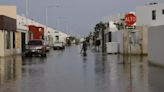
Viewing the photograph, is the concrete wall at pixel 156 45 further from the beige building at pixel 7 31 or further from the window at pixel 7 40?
the window at pixel 7 40

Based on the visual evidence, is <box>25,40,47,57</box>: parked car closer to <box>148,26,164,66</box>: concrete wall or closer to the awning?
the awning

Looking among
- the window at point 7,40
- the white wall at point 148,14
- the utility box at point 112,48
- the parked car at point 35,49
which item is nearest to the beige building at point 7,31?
the window at point 7,40

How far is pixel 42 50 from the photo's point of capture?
49.0m

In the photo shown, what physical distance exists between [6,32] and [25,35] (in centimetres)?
1738

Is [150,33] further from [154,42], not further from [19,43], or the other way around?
[19,43]

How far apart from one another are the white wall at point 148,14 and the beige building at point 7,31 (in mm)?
19921

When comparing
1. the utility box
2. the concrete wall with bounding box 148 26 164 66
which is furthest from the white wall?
the concrete wall with bounding box 148 26 164 66

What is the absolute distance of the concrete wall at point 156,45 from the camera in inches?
1041

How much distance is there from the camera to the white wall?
65875 mm

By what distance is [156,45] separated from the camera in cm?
2819

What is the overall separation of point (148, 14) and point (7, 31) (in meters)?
25.4

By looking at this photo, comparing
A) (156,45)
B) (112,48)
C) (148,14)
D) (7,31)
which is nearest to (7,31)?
(7,31)

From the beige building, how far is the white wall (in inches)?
784

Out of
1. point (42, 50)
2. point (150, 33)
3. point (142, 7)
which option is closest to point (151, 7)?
point (142, 7)
